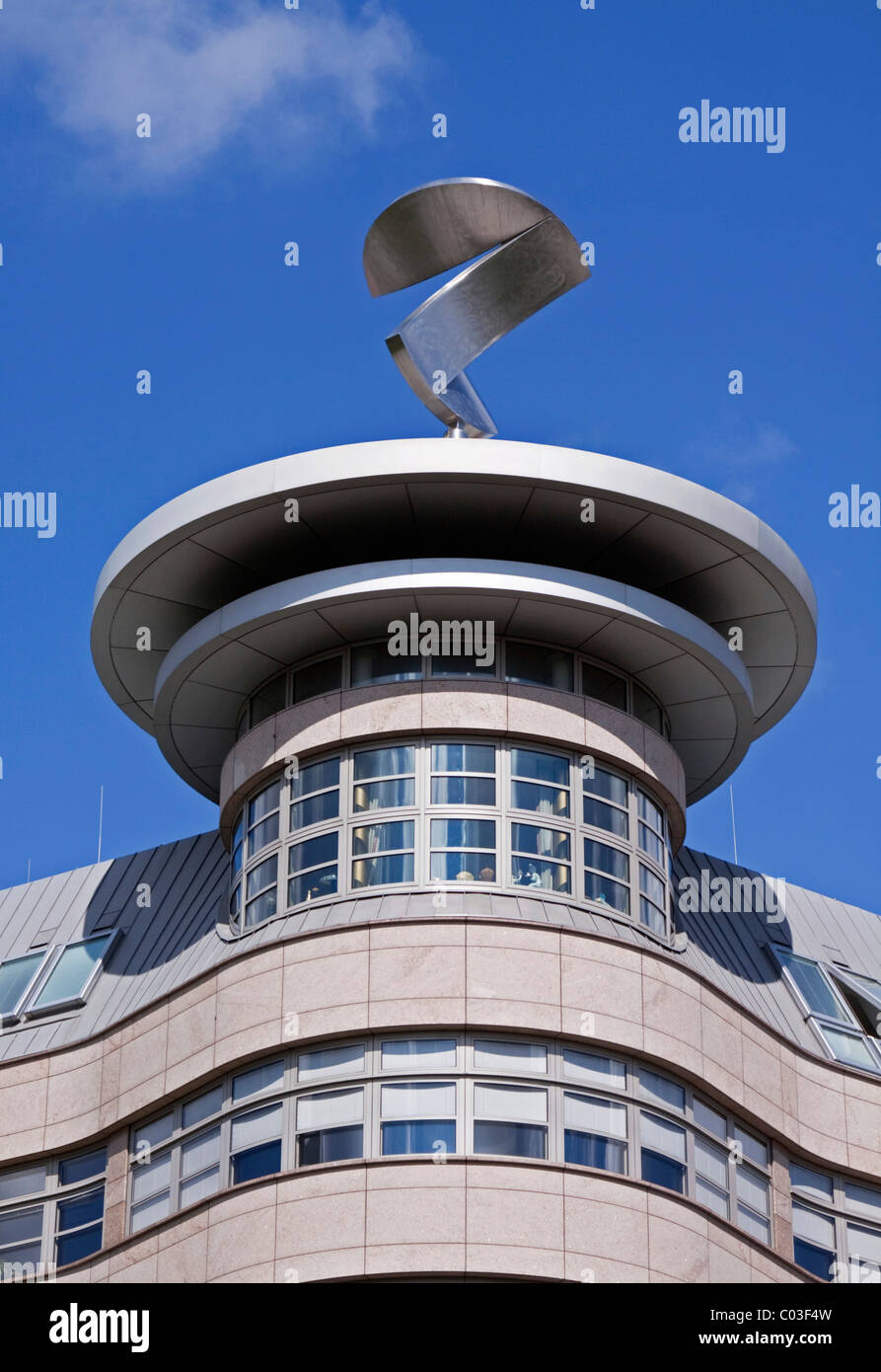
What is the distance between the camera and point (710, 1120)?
99.8 ft

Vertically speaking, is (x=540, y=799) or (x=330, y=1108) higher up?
(x=540, y=799)

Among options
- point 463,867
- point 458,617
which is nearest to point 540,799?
point 463,867

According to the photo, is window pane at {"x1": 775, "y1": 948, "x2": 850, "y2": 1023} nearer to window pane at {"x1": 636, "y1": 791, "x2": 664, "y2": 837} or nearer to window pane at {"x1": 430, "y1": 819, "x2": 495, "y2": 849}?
window pane at {"x1": 636, "y1": 791, "x2": 664, "y2": 837}

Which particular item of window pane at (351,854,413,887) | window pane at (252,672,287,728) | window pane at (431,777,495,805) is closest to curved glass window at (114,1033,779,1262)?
window pane at (351,854,413,887)

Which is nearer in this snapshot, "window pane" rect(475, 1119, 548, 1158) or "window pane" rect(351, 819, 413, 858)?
"window pane" rect(475, 1119, 548, 1158)

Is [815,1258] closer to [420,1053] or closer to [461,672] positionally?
[420,1053]

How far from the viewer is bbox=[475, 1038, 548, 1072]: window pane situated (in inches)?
1123

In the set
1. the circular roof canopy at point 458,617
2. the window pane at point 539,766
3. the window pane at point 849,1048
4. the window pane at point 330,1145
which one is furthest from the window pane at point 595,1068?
the window pane at point 849,1048

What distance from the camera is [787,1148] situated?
32344 mm

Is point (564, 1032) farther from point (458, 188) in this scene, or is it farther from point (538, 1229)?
point (458, 188)

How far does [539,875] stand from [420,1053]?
11.4ft

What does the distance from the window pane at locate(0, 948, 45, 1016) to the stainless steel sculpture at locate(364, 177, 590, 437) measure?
11.5 metres

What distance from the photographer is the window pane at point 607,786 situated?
31594 mm
